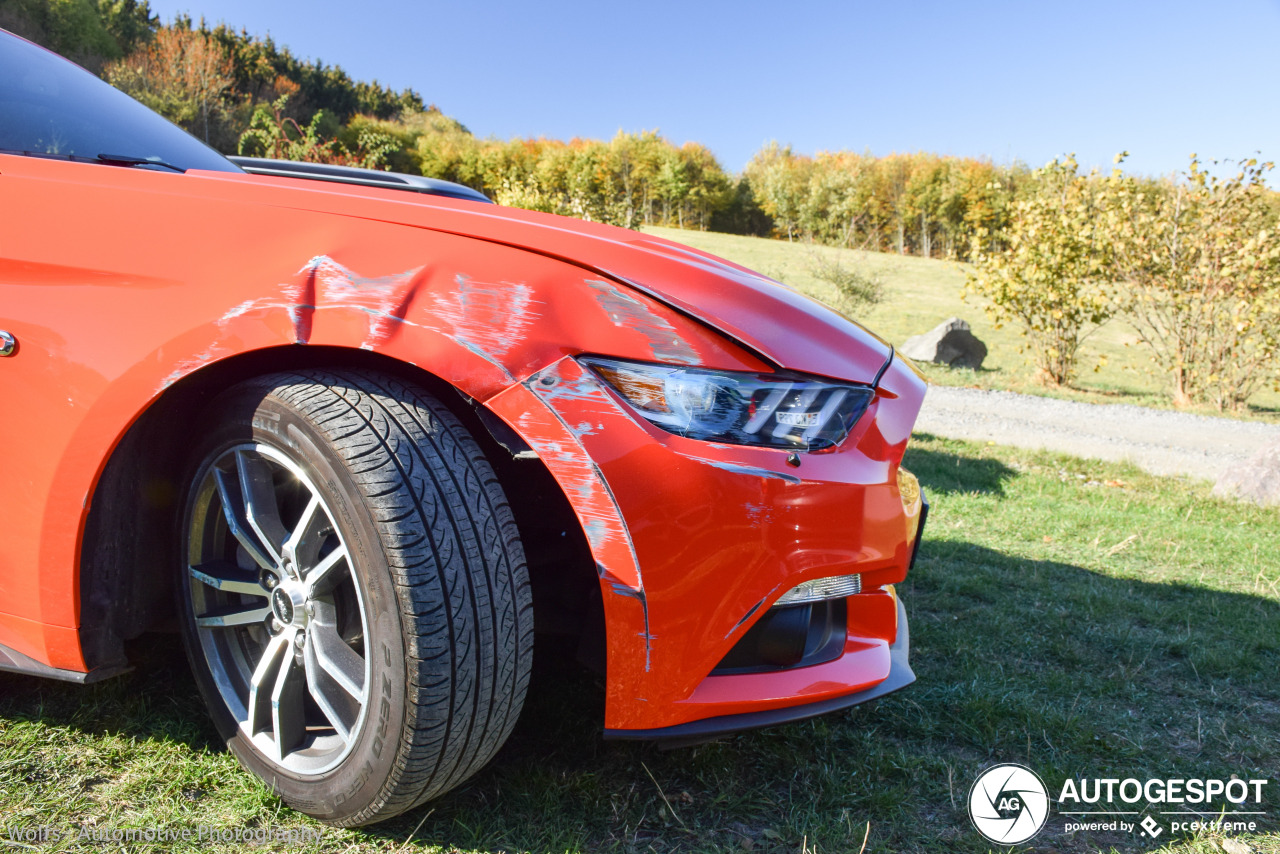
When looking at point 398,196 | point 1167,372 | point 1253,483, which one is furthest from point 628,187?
point 398,196

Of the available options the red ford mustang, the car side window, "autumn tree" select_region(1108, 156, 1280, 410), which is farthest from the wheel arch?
"autumn tree" select_region(1108, 156, 1280, 410)

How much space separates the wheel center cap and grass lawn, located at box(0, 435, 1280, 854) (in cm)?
38

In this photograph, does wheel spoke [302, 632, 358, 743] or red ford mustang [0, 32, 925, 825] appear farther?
wheel spoke [302, 632, 358, 743]

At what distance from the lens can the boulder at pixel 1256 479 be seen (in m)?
5.21

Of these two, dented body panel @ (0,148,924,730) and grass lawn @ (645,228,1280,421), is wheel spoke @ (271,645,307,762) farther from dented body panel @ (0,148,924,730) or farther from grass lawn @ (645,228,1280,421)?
grass lawn @ (645,228,1280,421)

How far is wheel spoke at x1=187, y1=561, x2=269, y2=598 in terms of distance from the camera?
1.58 metres

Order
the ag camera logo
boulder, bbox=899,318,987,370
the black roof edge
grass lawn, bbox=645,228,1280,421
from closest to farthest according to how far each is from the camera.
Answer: the ag camera logo
the black roof edge
grass lawn, bbox=645,228,1280,421
boulder, bbox=899,318,987,370

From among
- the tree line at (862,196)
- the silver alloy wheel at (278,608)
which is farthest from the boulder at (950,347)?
the silver alloy wheel at (278,608)

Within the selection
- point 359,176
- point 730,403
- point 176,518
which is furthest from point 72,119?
point 730,403

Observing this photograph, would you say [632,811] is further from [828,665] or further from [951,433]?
[951,433]

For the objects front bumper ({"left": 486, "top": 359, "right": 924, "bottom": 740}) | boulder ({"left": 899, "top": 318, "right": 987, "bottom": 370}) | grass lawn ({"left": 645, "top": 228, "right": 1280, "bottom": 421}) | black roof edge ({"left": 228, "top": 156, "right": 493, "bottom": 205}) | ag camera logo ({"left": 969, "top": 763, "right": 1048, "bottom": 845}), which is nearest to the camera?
front bumper ({"left": 486, "top": 359, "right": 924, "bottom": 740})

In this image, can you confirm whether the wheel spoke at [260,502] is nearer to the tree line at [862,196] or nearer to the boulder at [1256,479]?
the boulder at [1256,479]

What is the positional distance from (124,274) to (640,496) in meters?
1.08

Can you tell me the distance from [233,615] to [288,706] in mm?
227
